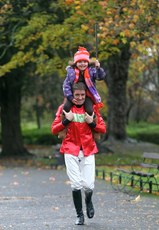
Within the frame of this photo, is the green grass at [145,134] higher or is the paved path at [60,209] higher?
the paved path at [60,209]

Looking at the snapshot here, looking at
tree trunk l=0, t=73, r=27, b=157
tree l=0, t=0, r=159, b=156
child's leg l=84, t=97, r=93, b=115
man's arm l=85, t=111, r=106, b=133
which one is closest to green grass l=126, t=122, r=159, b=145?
tree l=0, t=0, r=159, b=156

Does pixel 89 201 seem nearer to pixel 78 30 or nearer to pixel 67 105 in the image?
pixel 67 105

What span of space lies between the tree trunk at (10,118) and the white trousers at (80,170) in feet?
65.9

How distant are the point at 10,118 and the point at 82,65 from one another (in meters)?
20.9

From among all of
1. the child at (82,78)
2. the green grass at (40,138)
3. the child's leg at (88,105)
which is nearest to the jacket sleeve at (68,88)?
the child at (82,78)

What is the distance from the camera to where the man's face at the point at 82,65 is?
Result: 8742mm

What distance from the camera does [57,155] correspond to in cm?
2328

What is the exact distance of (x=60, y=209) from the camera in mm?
10867

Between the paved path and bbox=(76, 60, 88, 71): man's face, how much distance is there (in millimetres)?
2160

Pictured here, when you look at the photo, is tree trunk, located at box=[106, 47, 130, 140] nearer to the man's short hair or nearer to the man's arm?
the man's arm

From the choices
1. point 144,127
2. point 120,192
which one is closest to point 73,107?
point 120,192

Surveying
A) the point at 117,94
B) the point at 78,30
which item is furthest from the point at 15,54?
the point at 117,94

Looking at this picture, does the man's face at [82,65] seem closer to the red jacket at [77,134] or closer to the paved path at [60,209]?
the red jacket at [77,134]

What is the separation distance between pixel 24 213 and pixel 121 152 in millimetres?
19470
